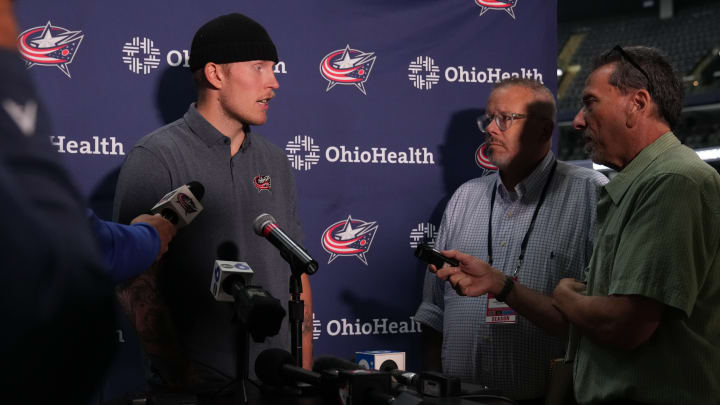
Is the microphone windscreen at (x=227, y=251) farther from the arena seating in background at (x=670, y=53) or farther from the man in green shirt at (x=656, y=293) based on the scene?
the arena seating in background at (x=670, y=53)

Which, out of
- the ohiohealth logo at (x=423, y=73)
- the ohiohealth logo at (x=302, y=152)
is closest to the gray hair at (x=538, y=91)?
the ohiohealth logo at (x=423, y=73)

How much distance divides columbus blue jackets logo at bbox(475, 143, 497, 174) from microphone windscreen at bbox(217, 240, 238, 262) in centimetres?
137

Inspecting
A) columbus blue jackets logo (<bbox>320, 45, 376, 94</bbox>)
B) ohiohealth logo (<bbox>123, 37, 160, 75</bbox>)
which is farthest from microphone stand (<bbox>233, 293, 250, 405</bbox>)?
columbus blue jackets logo (<bbox>320, 45, 376, 94</bbox>)

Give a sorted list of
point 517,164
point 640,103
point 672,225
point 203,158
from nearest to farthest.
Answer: point 672,225, point 640,103, point 203,158, point 517,164

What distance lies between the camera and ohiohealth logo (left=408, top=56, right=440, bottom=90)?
126 inches

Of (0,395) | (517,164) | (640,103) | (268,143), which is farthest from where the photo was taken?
(517,164)

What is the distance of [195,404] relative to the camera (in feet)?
4.82

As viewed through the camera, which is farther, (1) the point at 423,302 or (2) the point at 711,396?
(1) the point at 423,302

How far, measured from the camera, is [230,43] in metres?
2.52

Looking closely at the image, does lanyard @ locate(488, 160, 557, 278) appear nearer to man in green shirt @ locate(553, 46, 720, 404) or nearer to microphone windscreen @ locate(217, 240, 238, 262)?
man in green shirt @ locate(553, 46, 720, 404)

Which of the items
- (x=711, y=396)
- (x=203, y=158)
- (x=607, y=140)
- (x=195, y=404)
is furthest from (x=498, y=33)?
(x=195, y=404)

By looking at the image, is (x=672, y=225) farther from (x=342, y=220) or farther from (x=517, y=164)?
(x=342, y=220)

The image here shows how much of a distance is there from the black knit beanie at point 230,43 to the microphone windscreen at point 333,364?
1.30 meters

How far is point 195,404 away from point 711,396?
4.09ft
